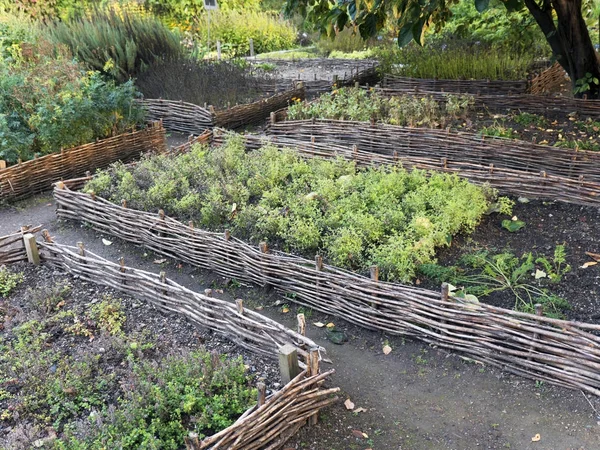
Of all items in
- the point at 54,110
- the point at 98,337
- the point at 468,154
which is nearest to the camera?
the point at 98,337

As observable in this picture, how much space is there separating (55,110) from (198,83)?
12.9 feet

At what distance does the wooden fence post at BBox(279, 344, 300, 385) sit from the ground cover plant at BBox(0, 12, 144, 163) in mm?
5489

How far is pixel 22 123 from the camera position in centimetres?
784

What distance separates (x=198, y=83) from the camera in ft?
35.4

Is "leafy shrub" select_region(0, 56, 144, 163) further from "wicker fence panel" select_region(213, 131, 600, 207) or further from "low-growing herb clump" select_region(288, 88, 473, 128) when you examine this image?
"wicker fence panel" select_region(213, 131, 600, 207)

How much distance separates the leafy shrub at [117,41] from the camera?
1102cm

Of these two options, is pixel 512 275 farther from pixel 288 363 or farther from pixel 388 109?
pixel 388 109

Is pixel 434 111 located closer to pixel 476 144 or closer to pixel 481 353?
pixel 476 144

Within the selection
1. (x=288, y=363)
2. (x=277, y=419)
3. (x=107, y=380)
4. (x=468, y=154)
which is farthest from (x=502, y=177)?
(x=107, y=380)

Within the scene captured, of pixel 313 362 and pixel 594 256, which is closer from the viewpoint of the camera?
pixel 313 362

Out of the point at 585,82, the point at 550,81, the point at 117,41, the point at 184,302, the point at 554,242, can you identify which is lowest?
the point at 554,242

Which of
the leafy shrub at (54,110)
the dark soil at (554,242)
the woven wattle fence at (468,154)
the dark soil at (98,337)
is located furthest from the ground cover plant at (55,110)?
the dark soil at (554,242)

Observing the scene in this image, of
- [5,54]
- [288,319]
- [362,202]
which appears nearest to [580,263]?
[362,202]

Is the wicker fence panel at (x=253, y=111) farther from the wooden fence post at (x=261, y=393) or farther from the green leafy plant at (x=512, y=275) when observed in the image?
the wooden fence post at (x=261, y=393)
